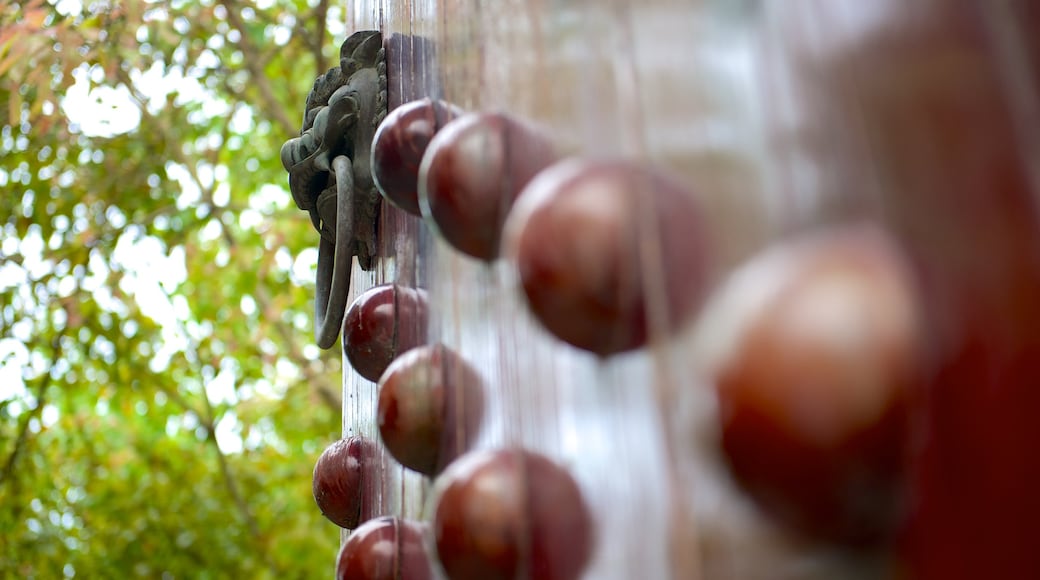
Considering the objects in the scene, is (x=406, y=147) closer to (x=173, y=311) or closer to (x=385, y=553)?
(x=385, y=553)

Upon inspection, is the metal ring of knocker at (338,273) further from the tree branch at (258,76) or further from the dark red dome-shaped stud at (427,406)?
the tree branch at (258,76)

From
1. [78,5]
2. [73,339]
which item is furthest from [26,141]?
[78,5]

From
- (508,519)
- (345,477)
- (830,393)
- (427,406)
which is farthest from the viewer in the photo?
(345,477)

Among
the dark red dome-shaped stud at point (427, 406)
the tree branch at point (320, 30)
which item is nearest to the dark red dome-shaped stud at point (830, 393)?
the dark red dome-shaped stud at point (427, 406)

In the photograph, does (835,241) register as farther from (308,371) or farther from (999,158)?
(308,371)

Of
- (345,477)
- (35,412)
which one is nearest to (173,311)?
(35,412)

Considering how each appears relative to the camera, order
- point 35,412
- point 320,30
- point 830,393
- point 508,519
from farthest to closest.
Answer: point 35,412
point 320,30
point 508,519
point 830,393

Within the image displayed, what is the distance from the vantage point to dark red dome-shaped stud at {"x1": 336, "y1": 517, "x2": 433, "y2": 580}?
59cm

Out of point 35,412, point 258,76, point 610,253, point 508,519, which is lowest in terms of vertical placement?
point 35,412

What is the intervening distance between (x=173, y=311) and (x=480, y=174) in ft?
8.47

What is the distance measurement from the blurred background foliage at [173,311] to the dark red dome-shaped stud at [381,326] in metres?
1.94

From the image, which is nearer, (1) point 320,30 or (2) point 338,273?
(2) point 338,273

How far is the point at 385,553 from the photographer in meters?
0.60

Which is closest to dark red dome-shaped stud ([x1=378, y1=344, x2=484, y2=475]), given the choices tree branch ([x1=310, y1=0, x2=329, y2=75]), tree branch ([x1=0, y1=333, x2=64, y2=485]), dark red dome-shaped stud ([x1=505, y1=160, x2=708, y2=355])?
dark red dome-shaped stud ([x1=505, y1=160, x2=708, y2=355])
